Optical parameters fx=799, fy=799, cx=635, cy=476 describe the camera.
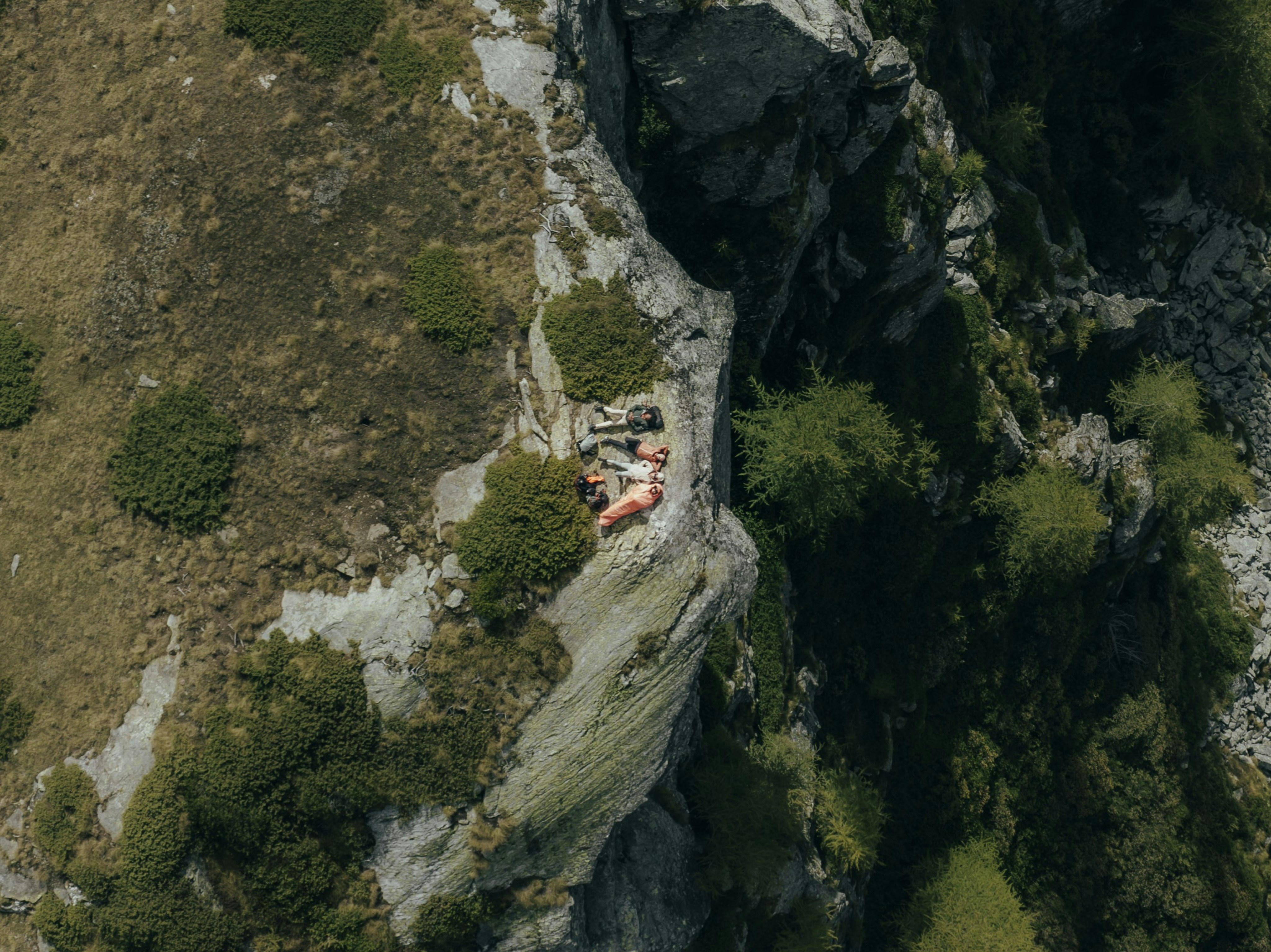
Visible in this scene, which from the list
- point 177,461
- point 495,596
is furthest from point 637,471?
point 177,461

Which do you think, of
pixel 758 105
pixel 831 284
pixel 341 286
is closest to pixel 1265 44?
pixel 831 284

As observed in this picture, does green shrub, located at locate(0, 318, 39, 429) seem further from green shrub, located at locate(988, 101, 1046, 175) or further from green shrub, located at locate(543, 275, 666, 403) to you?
green shrub, located at locate(988, 101, 1046, 175)

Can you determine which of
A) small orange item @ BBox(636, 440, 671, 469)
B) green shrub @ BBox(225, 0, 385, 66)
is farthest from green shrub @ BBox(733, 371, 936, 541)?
green shrub @ BBox(225, 0, 385, 66)

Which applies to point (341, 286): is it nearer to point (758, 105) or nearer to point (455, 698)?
point (455, 698)

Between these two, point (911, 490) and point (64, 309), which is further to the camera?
point (911, 490)

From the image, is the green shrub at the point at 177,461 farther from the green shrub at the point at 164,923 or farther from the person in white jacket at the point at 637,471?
the person in white jacket at the point at 637,471
